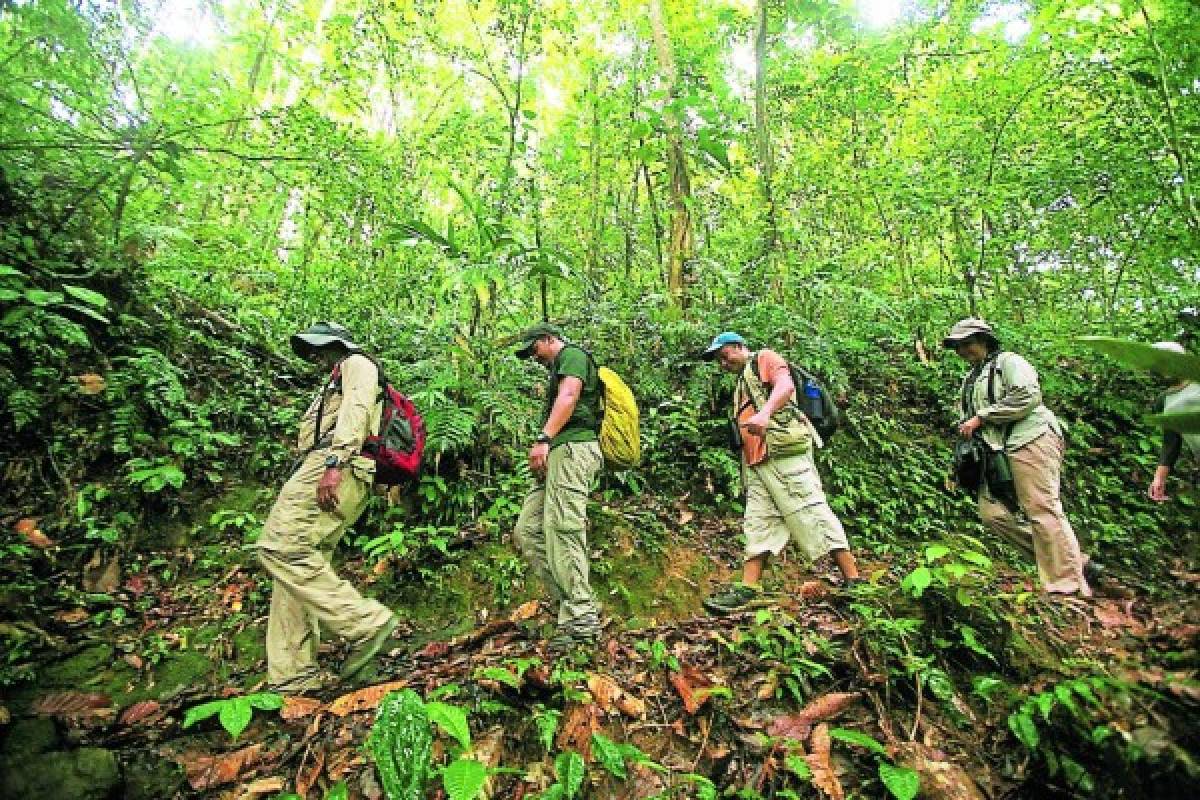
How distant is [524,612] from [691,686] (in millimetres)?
1886

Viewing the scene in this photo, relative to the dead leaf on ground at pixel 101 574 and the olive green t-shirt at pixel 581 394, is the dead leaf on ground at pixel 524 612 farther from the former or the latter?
the dead leaf on ground at pixel 101 574

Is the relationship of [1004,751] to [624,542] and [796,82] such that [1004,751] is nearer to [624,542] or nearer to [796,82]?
[624,542]

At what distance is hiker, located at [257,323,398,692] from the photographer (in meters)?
4.07

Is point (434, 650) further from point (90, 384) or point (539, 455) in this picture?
point (90, 384)

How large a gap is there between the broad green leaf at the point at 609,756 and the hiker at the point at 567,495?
1.29m

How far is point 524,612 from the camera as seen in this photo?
5047mm

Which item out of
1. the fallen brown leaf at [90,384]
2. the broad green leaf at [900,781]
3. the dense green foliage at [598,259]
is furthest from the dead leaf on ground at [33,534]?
the broad green leaf at [900,781]

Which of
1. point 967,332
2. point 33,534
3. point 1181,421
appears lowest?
point 33,534

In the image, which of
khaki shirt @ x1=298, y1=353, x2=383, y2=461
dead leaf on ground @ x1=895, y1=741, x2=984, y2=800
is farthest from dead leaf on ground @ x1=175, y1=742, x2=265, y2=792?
dead leaf on ground @ x1=895, y1=741, x2=984, y2=800

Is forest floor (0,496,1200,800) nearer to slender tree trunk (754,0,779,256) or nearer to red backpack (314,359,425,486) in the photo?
red backpack (314,359,425,486)

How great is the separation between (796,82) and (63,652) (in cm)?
1210

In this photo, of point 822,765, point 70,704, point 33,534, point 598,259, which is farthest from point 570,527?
point 598,259

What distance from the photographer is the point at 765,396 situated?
499 cm

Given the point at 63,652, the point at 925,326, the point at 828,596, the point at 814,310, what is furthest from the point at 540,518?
the point at 925,326
